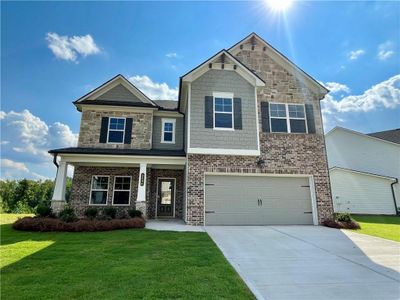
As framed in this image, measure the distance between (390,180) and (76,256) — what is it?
77.0 feet

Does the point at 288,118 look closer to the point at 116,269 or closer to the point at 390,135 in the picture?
the point at 116,269

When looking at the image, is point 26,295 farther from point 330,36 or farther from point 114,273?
point 330,36

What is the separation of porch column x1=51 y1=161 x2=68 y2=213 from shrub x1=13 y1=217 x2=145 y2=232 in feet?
4.46

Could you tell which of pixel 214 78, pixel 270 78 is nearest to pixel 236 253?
pixel 214 78

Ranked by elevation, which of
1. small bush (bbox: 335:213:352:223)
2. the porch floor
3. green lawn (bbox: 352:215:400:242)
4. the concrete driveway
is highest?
small bush (bbox: 335:213:352:223)

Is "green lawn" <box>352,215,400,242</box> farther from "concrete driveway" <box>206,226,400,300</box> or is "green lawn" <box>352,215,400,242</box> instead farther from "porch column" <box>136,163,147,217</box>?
"porch column" <box>136,163,147,217</box>

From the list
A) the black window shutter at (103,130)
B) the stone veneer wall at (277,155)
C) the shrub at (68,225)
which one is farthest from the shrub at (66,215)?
the stone veneer wall at (277,155)

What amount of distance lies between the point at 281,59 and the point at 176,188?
33.0 feet

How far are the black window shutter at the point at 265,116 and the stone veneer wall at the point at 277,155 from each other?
9.6 inches

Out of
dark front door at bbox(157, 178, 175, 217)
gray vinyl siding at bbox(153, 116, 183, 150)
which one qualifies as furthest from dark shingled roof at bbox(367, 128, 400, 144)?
dark front door at bbox(157, 178, 175, 217)

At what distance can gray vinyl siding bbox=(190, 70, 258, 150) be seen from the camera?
11180 mm

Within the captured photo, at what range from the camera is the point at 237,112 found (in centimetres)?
1162

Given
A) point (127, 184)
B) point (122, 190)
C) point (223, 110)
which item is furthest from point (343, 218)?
point (122, 190)

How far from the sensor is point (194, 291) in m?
3.52
